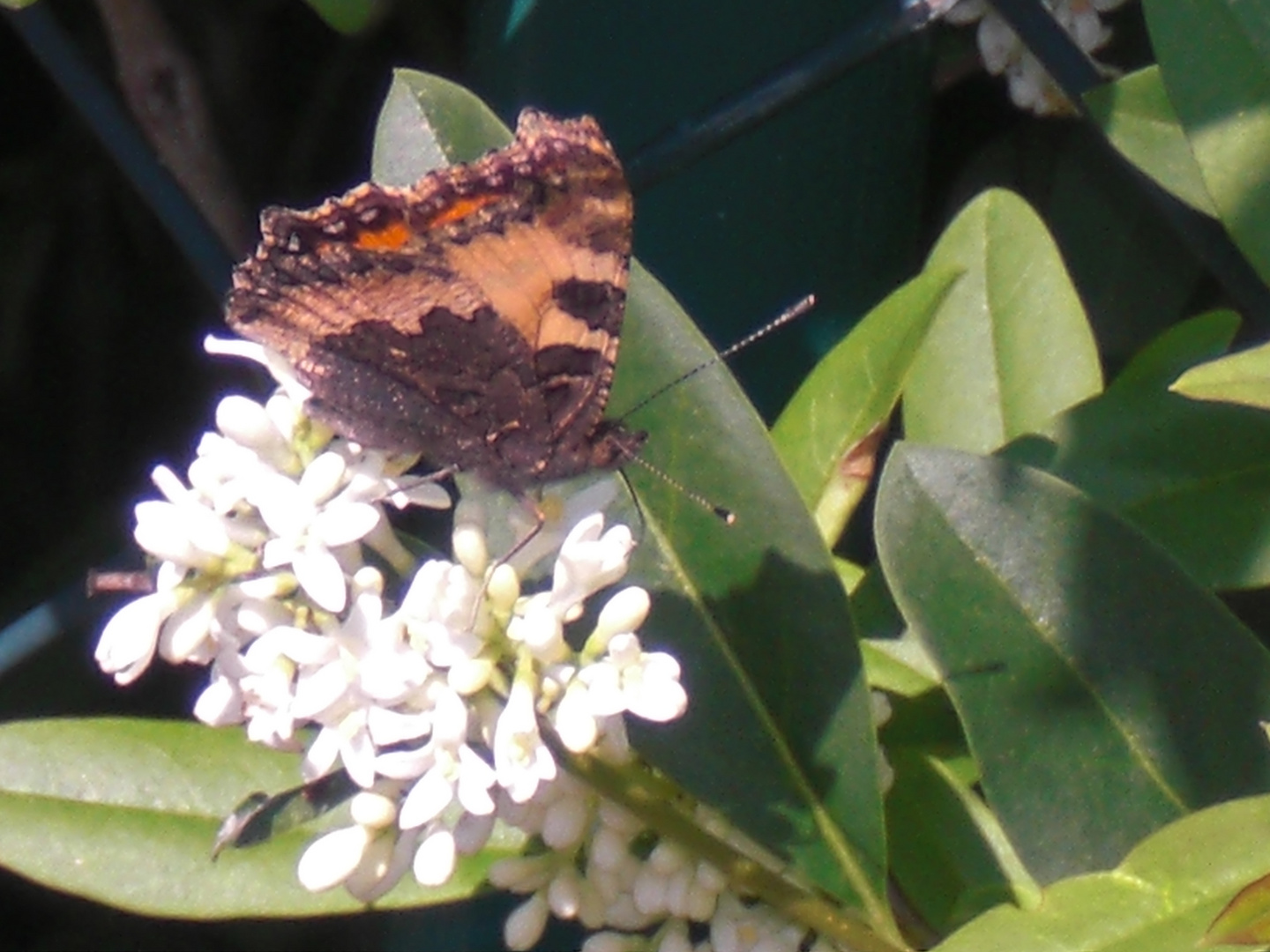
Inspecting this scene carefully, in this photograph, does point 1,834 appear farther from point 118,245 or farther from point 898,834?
point 118,245

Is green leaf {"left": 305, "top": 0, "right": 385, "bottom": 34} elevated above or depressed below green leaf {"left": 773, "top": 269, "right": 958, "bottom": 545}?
above

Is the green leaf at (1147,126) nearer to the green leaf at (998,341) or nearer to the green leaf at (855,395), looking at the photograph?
the green leaf at (998,341)

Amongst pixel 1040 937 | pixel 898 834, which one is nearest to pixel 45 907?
pixel 898 834

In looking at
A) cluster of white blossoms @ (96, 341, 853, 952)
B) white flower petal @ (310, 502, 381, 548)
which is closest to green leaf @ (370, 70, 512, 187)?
cluster of white blossoms @ (96, 341, 853, 952)

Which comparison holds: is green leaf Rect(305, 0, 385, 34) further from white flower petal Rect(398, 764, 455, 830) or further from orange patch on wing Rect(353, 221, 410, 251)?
white flower petal Rect(398, 764, 455, 830)

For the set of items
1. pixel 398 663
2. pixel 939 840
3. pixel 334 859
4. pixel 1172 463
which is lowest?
pixel 939 840

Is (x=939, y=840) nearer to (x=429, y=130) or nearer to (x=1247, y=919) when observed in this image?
A: (x=1247, y=919)

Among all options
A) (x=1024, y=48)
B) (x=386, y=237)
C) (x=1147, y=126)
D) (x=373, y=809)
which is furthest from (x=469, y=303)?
(x=1024, y=48)

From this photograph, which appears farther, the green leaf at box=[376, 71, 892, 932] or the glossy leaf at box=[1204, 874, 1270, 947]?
the green leaf at box=[376, 71, 892, 932]
